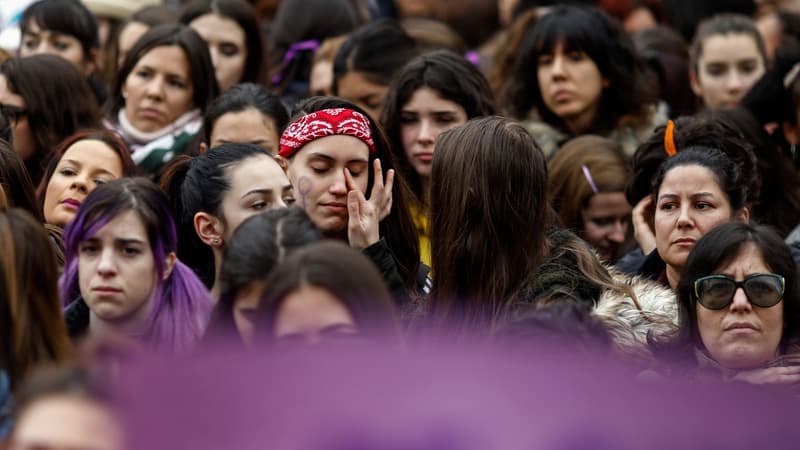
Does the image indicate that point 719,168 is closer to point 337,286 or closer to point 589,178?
point 589,178

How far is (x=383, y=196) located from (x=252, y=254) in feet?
4.94

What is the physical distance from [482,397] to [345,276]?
0.79 meters

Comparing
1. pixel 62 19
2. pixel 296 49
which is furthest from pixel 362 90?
pixel 62 19

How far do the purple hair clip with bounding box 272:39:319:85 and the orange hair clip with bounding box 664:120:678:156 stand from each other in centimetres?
260

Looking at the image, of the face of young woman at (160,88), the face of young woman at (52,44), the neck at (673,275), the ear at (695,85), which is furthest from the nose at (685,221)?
the face of young woman at (52,44)

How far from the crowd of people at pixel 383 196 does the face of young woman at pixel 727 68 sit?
0.01m

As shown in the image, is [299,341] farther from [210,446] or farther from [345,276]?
[210,446]

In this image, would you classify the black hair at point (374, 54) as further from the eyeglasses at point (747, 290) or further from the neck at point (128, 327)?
the neck at point (128, 327)

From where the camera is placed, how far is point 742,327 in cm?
492

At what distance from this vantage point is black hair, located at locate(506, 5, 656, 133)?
7.50 meters

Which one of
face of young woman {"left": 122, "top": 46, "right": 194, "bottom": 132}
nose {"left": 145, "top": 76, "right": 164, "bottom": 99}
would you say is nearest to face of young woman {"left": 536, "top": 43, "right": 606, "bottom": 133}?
face of young woman {"left": 122, "top": 46, "right": 194, "bottom": 132}

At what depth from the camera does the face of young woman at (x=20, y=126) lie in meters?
6.91

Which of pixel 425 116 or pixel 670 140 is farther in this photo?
pixel 425 116

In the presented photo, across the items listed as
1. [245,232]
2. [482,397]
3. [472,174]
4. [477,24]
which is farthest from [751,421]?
[477,24]
